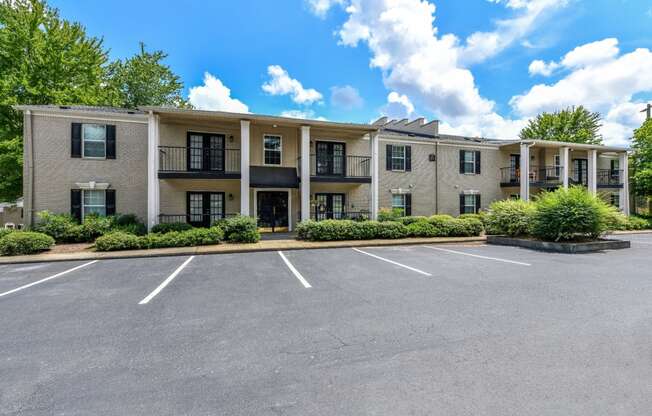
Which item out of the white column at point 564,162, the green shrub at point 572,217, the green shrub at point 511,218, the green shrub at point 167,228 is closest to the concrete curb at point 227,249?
the green shrub at point 511,218

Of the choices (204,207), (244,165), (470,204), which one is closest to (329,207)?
(244,165)

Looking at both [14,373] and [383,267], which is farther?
[383,267]

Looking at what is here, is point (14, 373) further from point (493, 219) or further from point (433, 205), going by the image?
point (433, 205)

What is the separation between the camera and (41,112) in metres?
12.5

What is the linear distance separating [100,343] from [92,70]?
73.8 ft

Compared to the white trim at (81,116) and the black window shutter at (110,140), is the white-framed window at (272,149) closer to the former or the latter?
the white trim at (81,116)

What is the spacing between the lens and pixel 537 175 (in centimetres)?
2134

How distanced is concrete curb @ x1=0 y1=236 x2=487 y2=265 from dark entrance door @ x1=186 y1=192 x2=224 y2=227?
13.5ft

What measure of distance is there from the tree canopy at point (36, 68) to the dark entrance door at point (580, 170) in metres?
35.4

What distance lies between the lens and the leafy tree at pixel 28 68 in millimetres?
14969

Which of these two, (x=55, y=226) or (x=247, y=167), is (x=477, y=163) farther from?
(x=55, y=226)

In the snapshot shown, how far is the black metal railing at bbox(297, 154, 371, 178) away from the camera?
15.8 meters

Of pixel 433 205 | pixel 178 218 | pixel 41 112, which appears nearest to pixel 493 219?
pixel 433 205

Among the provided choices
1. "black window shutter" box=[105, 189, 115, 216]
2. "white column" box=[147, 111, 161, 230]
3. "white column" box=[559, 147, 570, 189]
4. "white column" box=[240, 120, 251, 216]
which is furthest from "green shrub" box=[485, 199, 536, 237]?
"black window shutter" box=[105, 189, 115, 216]
